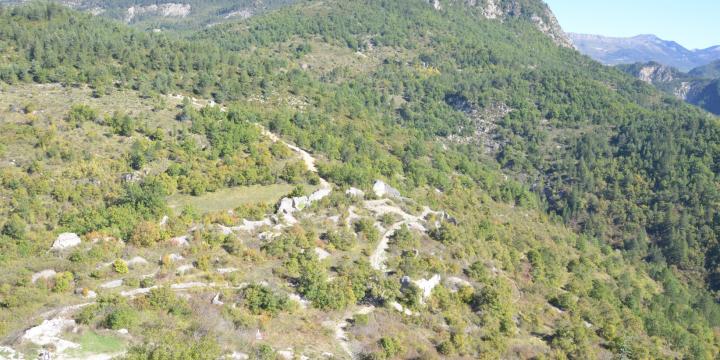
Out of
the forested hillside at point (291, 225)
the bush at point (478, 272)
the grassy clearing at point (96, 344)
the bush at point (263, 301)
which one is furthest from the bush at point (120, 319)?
the bush at point (478, 272)

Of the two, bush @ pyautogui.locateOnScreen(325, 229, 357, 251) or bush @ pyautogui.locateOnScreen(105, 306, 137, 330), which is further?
bush @ pyautogui.locateOnScreen(325, 229, 357, 251)

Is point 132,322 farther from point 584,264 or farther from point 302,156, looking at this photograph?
point 584,264

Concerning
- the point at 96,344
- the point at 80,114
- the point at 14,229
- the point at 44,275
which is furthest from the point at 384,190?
the point at 96,344

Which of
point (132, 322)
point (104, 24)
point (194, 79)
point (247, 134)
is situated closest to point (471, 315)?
point (132, 322)

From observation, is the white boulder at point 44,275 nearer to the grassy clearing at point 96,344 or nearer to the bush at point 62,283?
the bush at point 62,283

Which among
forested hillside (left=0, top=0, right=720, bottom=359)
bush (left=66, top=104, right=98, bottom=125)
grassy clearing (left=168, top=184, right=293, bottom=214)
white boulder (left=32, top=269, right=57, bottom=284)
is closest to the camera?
white boulder (left=32, top=269, right=57, bottom=284)

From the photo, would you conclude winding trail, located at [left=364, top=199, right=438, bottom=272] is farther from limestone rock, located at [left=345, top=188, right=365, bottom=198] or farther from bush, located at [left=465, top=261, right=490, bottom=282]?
bush, located at [left=465, top=261, right=490, bottom=282]

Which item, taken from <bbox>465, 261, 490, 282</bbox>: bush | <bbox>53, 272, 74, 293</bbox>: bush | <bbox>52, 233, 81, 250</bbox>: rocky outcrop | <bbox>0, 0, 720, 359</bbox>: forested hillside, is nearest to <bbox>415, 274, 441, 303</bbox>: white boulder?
<bbox>0, 0, 720, 359</bbox>: forested hillside
